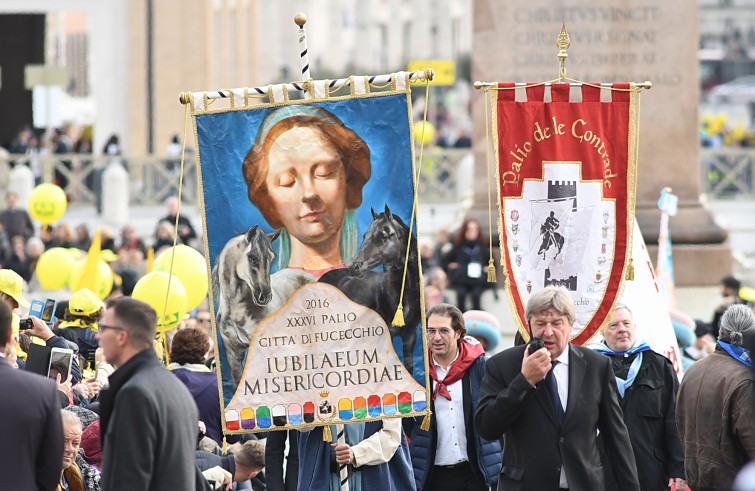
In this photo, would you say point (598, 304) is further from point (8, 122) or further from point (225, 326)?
point (8, 122)

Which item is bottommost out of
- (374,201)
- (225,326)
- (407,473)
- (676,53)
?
(407,473)

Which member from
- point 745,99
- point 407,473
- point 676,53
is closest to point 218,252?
point 407,473

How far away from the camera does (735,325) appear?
8.35m

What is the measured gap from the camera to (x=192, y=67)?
41688 millimetres

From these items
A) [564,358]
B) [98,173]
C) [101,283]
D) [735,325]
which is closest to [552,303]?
[564,358]

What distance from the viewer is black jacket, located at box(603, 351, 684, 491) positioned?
9.26 meters

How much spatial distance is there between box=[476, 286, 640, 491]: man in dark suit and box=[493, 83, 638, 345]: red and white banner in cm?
146

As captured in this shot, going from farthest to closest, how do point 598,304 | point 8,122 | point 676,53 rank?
1. point 8,122
2. point 676,53
3. point 598,304

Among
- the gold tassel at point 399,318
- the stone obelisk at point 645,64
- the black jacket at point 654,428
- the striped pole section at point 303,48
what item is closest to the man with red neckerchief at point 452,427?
the gold tassel at point 399,318

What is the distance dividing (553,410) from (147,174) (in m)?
23.9

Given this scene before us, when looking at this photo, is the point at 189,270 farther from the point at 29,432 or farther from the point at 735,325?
the point at 29,432

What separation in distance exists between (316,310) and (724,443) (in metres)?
1.97

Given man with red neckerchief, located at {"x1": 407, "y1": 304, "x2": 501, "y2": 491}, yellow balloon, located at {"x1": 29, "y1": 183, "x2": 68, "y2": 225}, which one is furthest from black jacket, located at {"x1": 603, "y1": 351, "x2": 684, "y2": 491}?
yellow balloon, located at {"x1": 29, "y1": 183, "x2": 68, "y2": 225}

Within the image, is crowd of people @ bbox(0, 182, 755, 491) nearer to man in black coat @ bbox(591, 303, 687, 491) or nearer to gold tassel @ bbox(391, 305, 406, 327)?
man in black coat @ bbox(591, 303, 687, 491)
